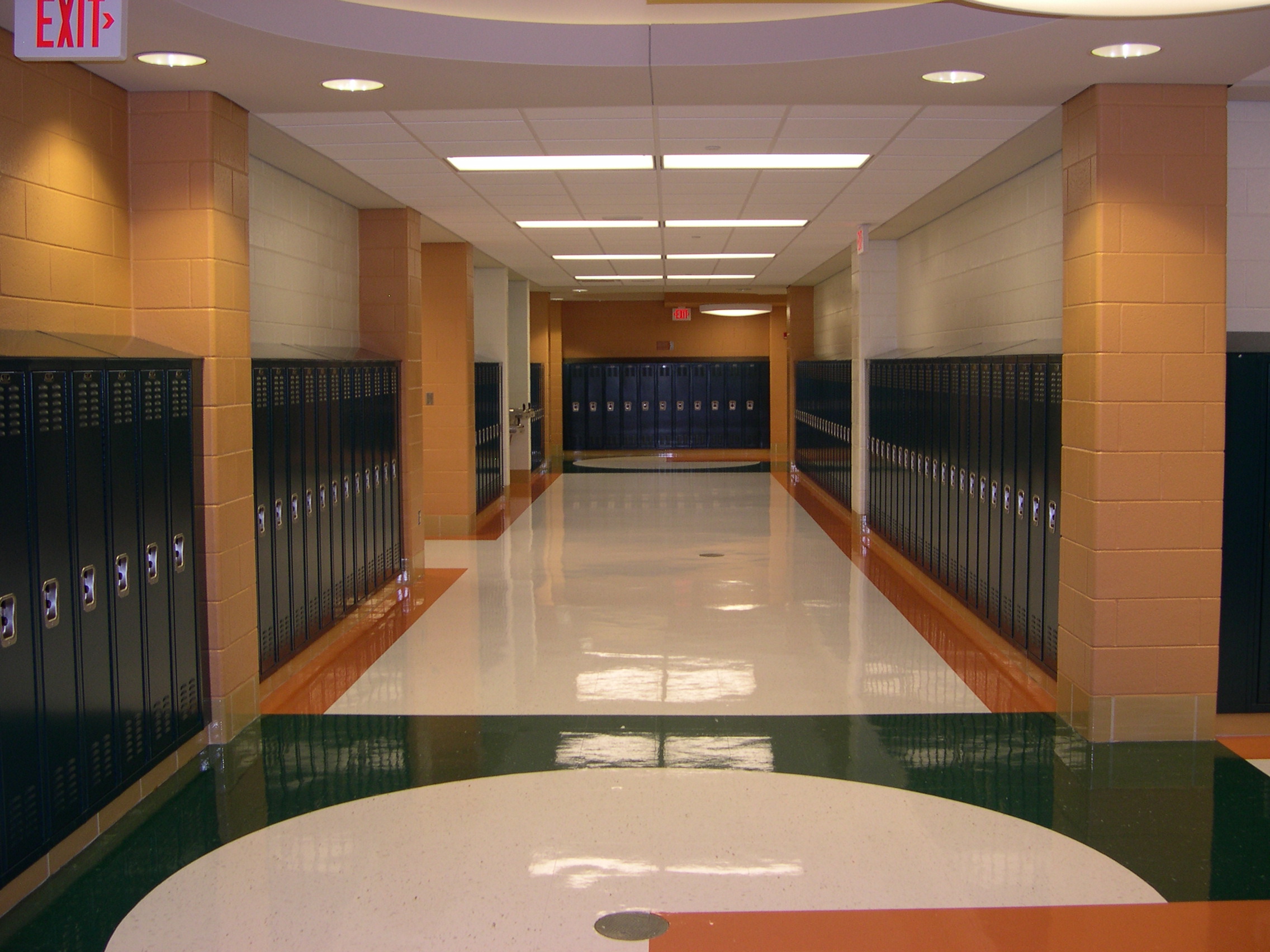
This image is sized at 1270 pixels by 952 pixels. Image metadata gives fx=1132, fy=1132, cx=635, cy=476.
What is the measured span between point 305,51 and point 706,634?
3.65m

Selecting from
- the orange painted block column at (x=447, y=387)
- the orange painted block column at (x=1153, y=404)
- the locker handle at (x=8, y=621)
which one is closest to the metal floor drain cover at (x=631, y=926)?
the locker handle at (x=8, y=621)

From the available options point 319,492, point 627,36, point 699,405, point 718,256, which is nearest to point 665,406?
point 699,405

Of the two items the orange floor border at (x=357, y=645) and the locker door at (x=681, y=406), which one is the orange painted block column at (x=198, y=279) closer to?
the orange floor border at (x=357, y=645)

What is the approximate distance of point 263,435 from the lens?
16.8 ft

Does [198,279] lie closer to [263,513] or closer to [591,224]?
[263,513]

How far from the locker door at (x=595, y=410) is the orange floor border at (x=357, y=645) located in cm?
1204

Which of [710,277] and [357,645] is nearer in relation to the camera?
[357,645]

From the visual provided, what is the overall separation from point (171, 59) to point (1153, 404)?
3894 millimetres

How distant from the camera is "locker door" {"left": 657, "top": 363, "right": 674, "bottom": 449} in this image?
2027cm

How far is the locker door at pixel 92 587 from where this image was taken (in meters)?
3.43

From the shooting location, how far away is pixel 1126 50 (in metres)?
3.92

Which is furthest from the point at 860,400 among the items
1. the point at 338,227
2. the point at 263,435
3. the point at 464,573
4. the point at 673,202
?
the point at 263,435

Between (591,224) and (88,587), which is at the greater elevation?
(591,224)

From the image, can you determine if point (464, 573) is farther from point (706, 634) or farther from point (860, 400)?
point (860, 400)
